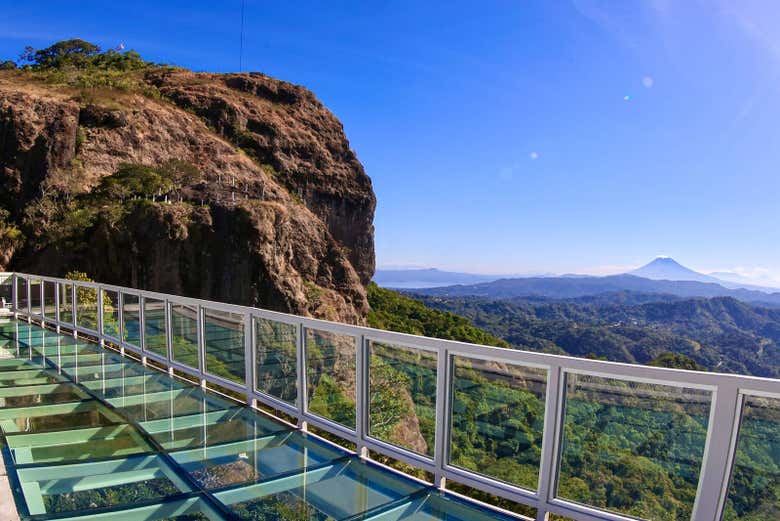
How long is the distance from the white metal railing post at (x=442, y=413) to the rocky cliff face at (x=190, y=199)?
29.2m

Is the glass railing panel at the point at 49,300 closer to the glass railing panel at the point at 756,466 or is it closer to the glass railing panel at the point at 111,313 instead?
the glass railing panel at the point at 111,313

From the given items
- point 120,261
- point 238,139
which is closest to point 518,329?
point 238,139

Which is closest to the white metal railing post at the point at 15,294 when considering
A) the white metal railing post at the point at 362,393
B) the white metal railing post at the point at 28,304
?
the white metal railing post at the point at 28,304

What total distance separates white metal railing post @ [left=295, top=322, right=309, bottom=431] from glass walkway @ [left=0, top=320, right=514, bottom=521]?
140 mm

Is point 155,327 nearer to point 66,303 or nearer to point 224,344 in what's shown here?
point 224,344

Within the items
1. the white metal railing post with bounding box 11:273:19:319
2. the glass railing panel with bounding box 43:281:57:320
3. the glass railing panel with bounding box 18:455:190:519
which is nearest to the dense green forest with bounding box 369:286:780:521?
the glass railing panel with bounding box 18:455:190:519

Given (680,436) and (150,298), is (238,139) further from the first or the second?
(680,436)

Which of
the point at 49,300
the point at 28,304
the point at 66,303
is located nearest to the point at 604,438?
the point at 66,303

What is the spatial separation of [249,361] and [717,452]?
3642mm

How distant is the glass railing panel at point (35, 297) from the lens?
923 centimetres

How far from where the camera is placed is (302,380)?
3.93 metres

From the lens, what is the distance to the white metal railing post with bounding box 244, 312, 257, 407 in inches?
176

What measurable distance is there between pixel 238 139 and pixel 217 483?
47067mm

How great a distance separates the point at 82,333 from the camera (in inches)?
314
